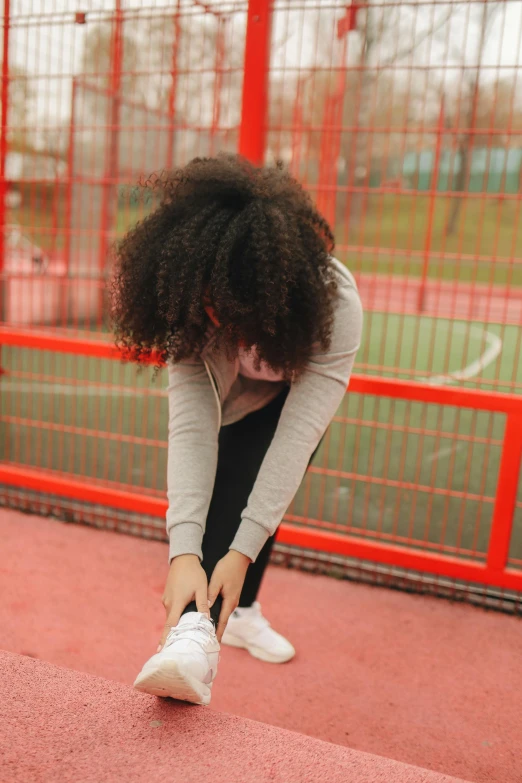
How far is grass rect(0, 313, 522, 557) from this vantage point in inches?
108

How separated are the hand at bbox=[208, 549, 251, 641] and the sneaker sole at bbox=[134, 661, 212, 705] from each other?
145mm

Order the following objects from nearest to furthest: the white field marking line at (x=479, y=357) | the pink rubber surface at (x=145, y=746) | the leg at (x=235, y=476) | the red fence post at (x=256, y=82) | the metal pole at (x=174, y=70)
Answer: the pink rubber surface at (x=145, y=746) < the leg at (x=235, y=476) < the red fence post at (x=256, y=82) < the metal pole at (x=174, y=70) < the white field marking line at (x=479, y=357)

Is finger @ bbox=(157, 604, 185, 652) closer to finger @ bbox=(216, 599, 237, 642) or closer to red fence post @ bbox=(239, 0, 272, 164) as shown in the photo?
finger @ bbox=(216, 599, 237, 642)

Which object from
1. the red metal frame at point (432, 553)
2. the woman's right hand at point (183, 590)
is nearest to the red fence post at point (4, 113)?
the red metal frame at point (432, 553)

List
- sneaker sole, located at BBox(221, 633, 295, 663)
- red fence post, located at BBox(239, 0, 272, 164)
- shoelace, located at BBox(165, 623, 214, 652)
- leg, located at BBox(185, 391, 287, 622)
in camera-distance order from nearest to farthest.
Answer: shoelace, located at BBox(165, 623, 214, 652)
leg, located at BBox(185, 391, 287, 622)
sneaker sole, located at BBox(221, 633, 295, 663)
red fence post, located at BBox(239, 0, 272, 164)

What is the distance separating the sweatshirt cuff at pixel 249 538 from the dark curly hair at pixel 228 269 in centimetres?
36

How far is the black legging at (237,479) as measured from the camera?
5.73 ft

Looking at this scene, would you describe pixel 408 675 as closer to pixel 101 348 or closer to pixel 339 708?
pixel 339 708

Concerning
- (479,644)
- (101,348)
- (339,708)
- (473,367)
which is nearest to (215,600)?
(339,708)

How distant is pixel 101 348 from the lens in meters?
2.90

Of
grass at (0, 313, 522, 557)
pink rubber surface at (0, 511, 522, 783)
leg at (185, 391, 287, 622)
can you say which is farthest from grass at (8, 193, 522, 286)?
pink rubber surface at (0, 511, 522, 783)

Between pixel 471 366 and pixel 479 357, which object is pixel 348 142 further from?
pixel 471 366

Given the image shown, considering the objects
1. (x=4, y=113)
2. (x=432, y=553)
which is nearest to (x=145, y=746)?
(x=432, y=553)

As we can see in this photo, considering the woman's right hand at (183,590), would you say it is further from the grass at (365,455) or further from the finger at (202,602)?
the grass at (365,455)
